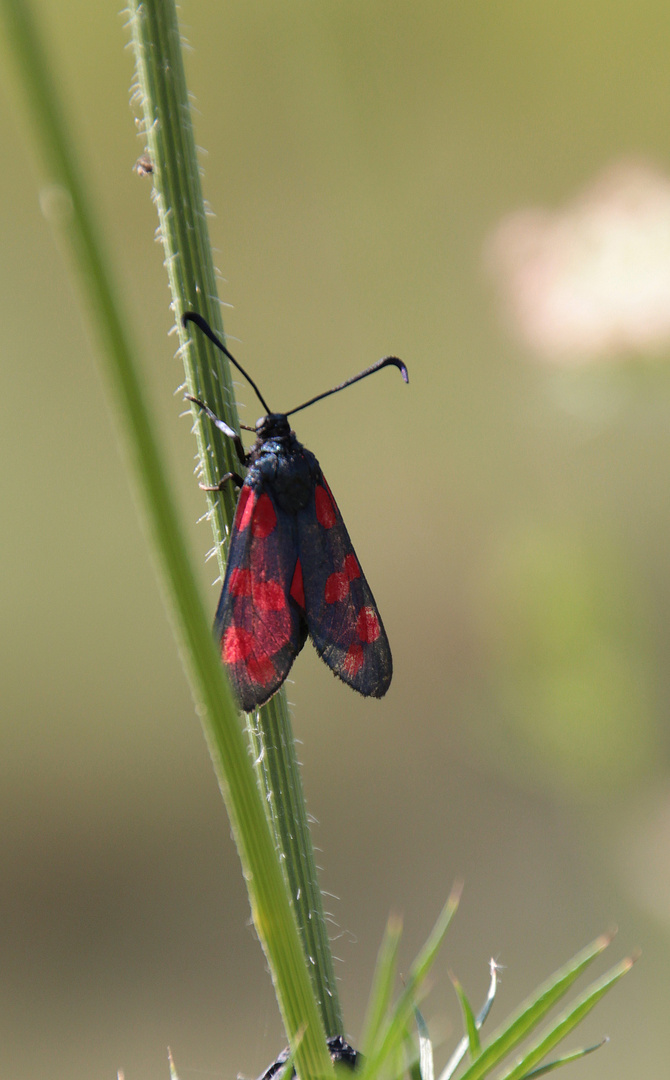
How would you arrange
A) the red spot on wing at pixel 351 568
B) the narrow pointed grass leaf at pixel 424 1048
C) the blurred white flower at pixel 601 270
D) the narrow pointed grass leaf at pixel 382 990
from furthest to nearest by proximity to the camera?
the blurred white flower at pixel 601 270 → the red spot on wing at pixel 351 568 → the narrow pointed grass leaf at pixel 424 1048 → the narrow pointed grass leaf at pixel 382 990

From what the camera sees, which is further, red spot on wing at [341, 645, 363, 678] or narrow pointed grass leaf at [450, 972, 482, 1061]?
red spot on wing at [341, 645, 363, 678]

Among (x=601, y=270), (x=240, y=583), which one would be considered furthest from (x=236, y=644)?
(x=601, y=270)

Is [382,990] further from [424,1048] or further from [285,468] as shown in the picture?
[285,468]

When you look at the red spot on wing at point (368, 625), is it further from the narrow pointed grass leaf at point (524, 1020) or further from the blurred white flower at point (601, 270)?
the blurred white flower at point (601, 270)

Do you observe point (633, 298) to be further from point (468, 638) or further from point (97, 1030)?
point (97, 1030)

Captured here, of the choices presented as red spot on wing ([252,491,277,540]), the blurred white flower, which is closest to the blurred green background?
the blurred white flower

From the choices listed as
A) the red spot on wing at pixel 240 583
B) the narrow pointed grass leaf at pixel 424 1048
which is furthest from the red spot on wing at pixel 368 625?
the narrow pointed grass leaf at pixel 424 1048

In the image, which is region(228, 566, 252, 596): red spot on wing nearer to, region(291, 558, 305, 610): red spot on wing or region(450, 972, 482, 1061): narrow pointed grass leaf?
region(291, 558, 305, 610): red spot on wing
